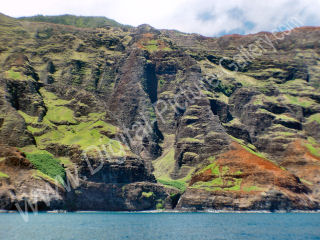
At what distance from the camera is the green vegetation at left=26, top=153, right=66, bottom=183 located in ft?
499

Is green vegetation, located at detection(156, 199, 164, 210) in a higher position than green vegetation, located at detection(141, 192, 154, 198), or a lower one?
lower

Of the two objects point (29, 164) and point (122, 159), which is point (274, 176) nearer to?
point (122, 159)

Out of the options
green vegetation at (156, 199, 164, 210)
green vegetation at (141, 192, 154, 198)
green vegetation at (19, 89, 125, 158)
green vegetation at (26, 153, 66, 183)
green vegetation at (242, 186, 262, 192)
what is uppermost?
green vegetation at (19, 89, 125, 158)

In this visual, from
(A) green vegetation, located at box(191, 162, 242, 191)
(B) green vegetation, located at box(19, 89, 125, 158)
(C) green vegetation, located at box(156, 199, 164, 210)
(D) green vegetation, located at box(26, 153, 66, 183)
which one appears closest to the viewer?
(D) green vegetation, located at box(26, 153, 66, 183)

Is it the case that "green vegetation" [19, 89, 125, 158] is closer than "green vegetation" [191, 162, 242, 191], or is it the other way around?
"green vegetation" [19, 89, 125, 158]

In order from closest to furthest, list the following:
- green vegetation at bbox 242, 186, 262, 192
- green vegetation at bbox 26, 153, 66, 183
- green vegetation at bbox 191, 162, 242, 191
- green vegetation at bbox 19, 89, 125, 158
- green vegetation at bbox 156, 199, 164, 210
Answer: green vegetation at bbox 26, 153, 66, 183
green vegetation at bbox 19, 89, 125, 158
green vegetation at bbox 242, 186, 262, 192
green vegetation at bbox 191, 162, 242, 191
green vegetation at bbox 156, 199, 164, 210

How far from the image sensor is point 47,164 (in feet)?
513

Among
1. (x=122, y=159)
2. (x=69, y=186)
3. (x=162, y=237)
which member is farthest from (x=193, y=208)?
(x=162, y=237)

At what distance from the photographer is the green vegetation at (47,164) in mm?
152125

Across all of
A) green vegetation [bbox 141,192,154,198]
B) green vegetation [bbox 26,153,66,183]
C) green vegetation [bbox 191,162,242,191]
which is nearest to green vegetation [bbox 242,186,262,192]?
green vegetation [bbox 191,162,242,191]

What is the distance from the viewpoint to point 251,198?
173500 millimetres

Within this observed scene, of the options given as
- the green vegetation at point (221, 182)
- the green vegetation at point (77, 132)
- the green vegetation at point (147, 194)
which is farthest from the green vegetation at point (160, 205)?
the green vegetation at point (77, 132)

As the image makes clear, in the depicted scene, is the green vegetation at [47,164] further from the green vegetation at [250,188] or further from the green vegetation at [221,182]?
the green vegetation at [250,188]

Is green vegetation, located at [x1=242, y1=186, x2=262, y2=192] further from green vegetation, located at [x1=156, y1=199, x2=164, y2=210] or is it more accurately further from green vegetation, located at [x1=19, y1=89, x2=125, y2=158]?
green vegetation, located at [x1=19, y1=89, x2=125, y2=158]
